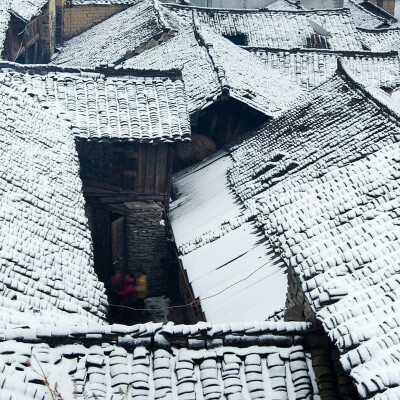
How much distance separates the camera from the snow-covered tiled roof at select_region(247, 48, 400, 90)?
1941cm

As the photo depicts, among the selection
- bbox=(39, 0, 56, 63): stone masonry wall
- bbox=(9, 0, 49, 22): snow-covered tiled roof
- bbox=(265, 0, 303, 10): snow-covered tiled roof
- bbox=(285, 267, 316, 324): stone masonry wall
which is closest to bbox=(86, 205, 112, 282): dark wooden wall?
bbox=(285, 267, 316, 324): stone masonry wall

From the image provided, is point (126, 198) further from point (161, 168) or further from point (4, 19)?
point (4, 19)

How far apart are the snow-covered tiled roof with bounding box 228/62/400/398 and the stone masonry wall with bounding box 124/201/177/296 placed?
7.61 feet

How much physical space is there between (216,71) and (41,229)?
7.81 m

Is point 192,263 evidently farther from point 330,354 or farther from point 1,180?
point 330,354

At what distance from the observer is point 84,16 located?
2506cm

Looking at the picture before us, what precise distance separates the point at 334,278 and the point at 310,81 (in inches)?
551

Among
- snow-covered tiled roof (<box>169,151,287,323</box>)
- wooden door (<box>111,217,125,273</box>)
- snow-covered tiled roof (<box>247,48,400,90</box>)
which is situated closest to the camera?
snow-covered tiled roof (<box>169,151,287,323</box>)

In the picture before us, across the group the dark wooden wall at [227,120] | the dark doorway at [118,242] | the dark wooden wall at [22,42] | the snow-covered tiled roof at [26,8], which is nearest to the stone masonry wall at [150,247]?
the dark doorway at [118,242]

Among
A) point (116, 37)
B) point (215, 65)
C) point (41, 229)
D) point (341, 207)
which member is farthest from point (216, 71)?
point (116, 37)

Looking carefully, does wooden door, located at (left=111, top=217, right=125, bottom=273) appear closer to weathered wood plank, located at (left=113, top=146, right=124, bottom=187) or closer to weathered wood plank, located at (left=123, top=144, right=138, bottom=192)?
weathered wood plank, located at (left=123, top=144, right=138, bottom=192)

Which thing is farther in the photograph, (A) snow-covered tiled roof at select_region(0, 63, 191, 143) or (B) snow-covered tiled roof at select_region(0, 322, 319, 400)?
(A) snow-covered tiled roof at select_region(0, 63, 191, 143)

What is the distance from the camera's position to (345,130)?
11.2 m

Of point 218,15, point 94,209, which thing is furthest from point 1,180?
point 218,15
